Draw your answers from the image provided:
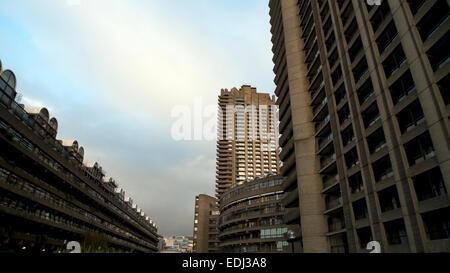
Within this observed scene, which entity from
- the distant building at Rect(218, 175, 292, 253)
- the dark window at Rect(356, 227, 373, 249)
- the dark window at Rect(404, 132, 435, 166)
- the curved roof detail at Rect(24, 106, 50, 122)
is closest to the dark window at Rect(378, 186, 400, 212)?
the dark window at Rect(404, 132, 435, 166)

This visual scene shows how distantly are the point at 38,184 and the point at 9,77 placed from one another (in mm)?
16327

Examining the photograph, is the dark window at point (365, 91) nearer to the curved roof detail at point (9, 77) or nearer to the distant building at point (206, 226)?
the curved roof detail at point (9, 77)

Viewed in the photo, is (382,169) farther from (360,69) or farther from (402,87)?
(360,69)

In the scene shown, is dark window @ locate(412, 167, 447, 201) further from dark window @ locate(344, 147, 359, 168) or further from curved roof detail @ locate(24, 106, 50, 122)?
curved roof detail @ locate(24, 106, 50, 122)

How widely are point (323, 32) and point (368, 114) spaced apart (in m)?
16.5

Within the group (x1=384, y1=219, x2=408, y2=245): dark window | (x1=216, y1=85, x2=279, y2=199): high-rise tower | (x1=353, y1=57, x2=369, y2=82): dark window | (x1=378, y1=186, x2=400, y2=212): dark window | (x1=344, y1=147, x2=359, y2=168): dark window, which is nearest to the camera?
(x1=384, y1=219, x2=408, y2=245): dark window

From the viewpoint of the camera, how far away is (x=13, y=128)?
119 feet

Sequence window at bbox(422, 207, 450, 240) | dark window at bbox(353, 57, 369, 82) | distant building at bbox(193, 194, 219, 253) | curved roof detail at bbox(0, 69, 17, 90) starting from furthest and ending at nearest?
distant building at bbox(193, 194, 219, 253), curved roof detail at bbox(0, 69, 17, 90), dark window at bbox(353, 57, 369, 82), window at bbox(422, 207, 450, 240)

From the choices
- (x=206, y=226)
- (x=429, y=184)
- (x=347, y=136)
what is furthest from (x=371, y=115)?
(x=206, y=226)

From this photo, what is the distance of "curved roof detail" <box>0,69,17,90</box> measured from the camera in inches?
1425

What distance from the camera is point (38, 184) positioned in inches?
1697

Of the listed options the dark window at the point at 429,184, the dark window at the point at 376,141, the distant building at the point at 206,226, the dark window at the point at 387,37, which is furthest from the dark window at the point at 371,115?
the distant building at the point at 206,226

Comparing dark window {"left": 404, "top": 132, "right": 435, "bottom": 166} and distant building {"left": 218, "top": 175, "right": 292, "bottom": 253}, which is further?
distant building {"left": 218, "top": 175, "right": 292, "bottom": 253}
